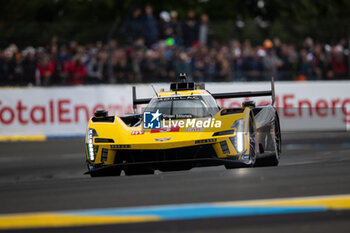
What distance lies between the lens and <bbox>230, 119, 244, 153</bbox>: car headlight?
8008mm

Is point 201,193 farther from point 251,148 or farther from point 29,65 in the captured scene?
point 29,65

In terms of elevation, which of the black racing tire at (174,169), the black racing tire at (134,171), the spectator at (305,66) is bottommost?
the black racing tire at (134,171)

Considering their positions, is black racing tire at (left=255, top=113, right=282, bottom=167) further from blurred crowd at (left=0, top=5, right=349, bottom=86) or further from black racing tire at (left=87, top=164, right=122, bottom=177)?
blurred crowd at (left=0, top=5, right=349, bottom=86)

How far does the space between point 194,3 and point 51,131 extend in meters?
11.4

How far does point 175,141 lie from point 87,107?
8.83m

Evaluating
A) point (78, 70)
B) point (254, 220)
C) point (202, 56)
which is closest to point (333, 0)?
point (202, 56)

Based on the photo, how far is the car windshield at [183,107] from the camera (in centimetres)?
893

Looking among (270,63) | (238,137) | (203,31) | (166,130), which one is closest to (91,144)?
(166,130)

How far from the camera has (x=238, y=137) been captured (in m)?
8.05

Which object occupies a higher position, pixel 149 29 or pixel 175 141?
pixel 149 29

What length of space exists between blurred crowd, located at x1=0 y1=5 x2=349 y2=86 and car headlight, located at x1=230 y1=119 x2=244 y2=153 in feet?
29.0

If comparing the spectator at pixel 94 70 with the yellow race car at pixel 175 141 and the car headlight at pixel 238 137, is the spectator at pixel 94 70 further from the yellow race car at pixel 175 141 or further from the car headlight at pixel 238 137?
the car headlight at pixel 238 137

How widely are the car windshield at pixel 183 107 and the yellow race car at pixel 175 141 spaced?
0.05 ft

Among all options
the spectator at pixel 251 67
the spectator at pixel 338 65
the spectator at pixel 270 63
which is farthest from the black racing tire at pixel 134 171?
the spectator at pixel 338 65
